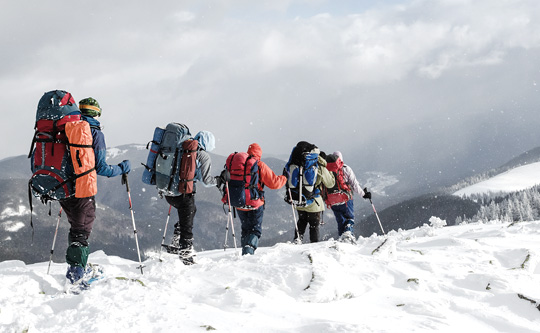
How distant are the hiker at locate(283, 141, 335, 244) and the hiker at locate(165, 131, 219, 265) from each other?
262cm

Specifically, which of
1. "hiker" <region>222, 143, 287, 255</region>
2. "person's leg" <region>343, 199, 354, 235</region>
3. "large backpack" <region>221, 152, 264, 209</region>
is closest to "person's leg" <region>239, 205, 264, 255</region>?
"hiker" <region>222, 143, 287, 255</region>

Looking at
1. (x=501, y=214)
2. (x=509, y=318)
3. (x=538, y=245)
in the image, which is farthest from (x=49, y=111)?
(x=501, y=214)

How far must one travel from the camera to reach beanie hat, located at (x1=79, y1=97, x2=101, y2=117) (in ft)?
20.9

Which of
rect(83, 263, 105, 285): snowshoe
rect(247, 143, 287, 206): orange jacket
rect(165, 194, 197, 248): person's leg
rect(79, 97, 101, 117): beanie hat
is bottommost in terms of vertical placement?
rect(83, 263, 105, 285): snowshoe

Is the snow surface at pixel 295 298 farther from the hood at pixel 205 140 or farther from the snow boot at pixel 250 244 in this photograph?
the hood at pixel 205 140

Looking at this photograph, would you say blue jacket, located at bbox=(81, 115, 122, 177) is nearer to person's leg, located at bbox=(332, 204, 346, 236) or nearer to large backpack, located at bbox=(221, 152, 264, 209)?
large backpack, located at bbox=(221, 152, 264, 209)

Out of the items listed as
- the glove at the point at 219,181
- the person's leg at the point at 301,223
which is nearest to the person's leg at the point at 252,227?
the glove at the point at 219,181

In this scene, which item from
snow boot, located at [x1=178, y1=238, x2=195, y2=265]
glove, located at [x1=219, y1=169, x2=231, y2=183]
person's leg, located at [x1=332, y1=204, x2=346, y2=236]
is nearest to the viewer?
snow boot, located at [x1=178, y1=238, x2=195, y2=265]

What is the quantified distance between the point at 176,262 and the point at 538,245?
319 inches

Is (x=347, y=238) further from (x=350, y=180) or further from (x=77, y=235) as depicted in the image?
(x=77, y=235)

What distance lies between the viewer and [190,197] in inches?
332

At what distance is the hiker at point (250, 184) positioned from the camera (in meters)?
8.89

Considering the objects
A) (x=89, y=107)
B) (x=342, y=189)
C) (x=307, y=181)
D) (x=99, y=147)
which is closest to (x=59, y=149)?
(x=99, y=147)

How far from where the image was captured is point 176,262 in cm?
633
